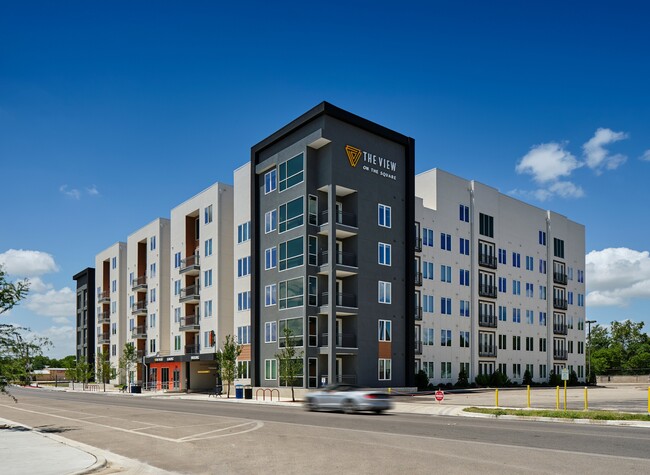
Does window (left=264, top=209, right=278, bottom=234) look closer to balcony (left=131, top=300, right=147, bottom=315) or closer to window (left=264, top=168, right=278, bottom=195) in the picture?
window (left=264, top=168, right=278, bottom=195)

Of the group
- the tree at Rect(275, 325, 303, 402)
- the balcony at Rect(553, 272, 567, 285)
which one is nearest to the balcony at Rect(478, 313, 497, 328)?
the balcony at Rect(553, 272, 567, 285)

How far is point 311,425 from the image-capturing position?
2278cm

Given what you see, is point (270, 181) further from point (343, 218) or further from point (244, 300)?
point (244, 300)

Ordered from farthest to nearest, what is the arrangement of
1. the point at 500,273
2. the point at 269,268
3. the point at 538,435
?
the point at 500,273 < the point at 269,268 < the point at 538,435

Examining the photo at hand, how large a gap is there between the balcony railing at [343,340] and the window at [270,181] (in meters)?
14.0

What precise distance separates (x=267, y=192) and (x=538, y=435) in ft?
132

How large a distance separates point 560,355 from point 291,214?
145ft

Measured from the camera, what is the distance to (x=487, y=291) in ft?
225

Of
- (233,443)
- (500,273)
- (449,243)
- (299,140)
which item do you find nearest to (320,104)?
(299,140)

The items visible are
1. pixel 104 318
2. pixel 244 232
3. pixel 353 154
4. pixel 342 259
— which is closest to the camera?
pixel 342 259

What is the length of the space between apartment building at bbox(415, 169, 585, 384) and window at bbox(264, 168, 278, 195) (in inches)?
543

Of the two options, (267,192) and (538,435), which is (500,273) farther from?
(538,435)

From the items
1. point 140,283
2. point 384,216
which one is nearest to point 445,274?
point 384,216

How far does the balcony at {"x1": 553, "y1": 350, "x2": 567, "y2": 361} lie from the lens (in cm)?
7735
